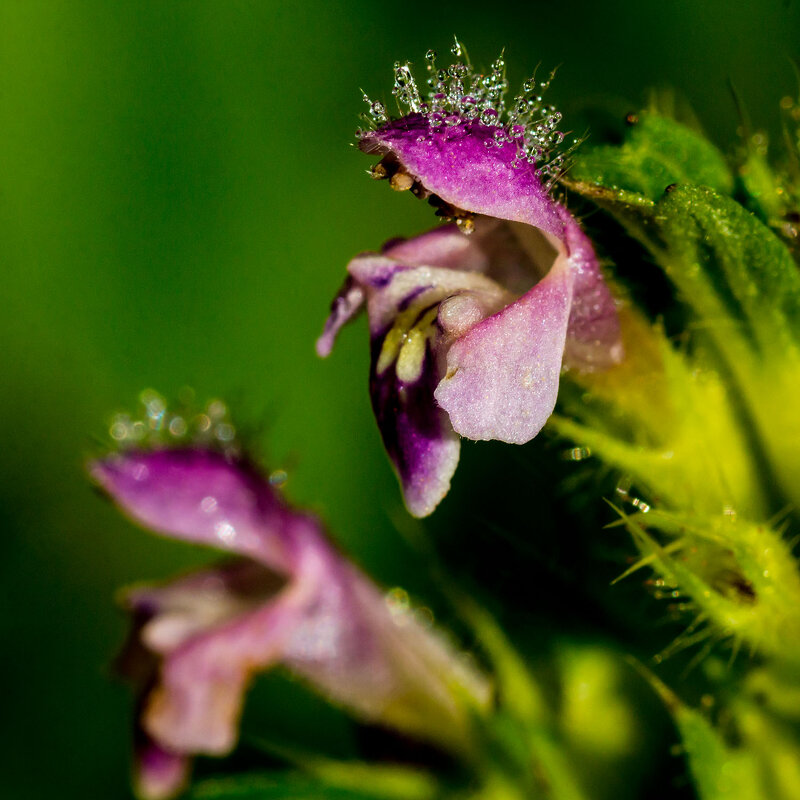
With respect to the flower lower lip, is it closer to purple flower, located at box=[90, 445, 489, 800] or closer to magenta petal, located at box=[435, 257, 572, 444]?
magenta petal, located at box=[435, 257, 572, 444]

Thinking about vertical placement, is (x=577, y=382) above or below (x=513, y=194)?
below

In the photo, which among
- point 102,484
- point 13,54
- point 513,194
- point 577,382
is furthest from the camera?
point 13,54

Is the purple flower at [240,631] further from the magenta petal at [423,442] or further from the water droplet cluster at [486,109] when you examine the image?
the water droplet cluster at [486,109]

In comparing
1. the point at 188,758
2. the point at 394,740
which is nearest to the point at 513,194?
the point at 394,740

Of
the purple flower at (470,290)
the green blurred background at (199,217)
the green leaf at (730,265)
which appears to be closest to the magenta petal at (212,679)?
the purple flower at (470,290)

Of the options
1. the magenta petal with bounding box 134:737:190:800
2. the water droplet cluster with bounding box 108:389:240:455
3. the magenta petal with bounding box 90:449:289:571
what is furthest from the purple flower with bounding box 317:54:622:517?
the magenta petal with bounding box 134:737:190:800

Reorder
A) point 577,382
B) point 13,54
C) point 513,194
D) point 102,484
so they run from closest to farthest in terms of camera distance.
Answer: point 513,194, point 577,382, point 102,484, point 13,54

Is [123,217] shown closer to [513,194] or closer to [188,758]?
[188,758]
